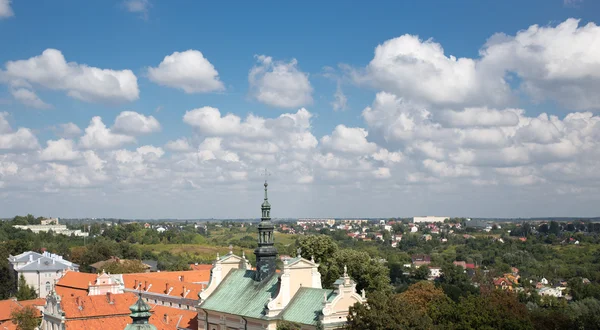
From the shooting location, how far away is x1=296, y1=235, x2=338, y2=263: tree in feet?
231

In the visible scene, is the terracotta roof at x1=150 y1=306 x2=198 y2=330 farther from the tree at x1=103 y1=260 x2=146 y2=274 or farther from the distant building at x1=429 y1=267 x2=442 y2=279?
the distant building at x1=429 y1=267 x2=442 y2=279

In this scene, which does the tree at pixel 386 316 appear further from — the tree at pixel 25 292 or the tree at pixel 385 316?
the tree at pixel 25 292

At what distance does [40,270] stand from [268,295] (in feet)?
231

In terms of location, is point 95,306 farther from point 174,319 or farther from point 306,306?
point 306,306

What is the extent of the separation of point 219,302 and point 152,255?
374ft

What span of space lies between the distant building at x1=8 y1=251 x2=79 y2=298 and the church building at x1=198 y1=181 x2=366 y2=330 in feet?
194

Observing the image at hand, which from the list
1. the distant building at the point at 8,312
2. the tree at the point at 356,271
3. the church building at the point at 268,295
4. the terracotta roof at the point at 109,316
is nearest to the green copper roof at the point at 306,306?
the church building at the point at 268,295

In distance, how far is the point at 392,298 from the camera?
4112cm

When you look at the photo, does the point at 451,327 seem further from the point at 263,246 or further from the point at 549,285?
the point at 549,285

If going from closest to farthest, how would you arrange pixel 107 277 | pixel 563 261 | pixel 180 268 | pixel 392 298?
pixel 392 298, pixel 107 277, pixel 180 268, pixel 563 261

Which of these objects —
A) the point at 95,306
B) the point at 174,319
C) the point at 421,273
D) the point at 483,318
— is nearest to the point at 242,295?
the point at 174,319

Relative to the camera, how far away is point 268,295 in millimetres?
49188

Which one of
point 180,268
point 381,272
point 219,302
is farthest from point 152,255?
point 219,302

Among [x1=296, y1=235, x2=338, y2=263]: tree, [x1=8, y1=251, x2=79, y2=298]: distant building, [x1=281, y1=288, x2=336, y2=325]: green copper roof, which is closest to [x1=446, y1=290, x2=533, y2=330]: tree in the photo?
[x1=281, y1=288, x2=336, y2=325]: green copper roof
